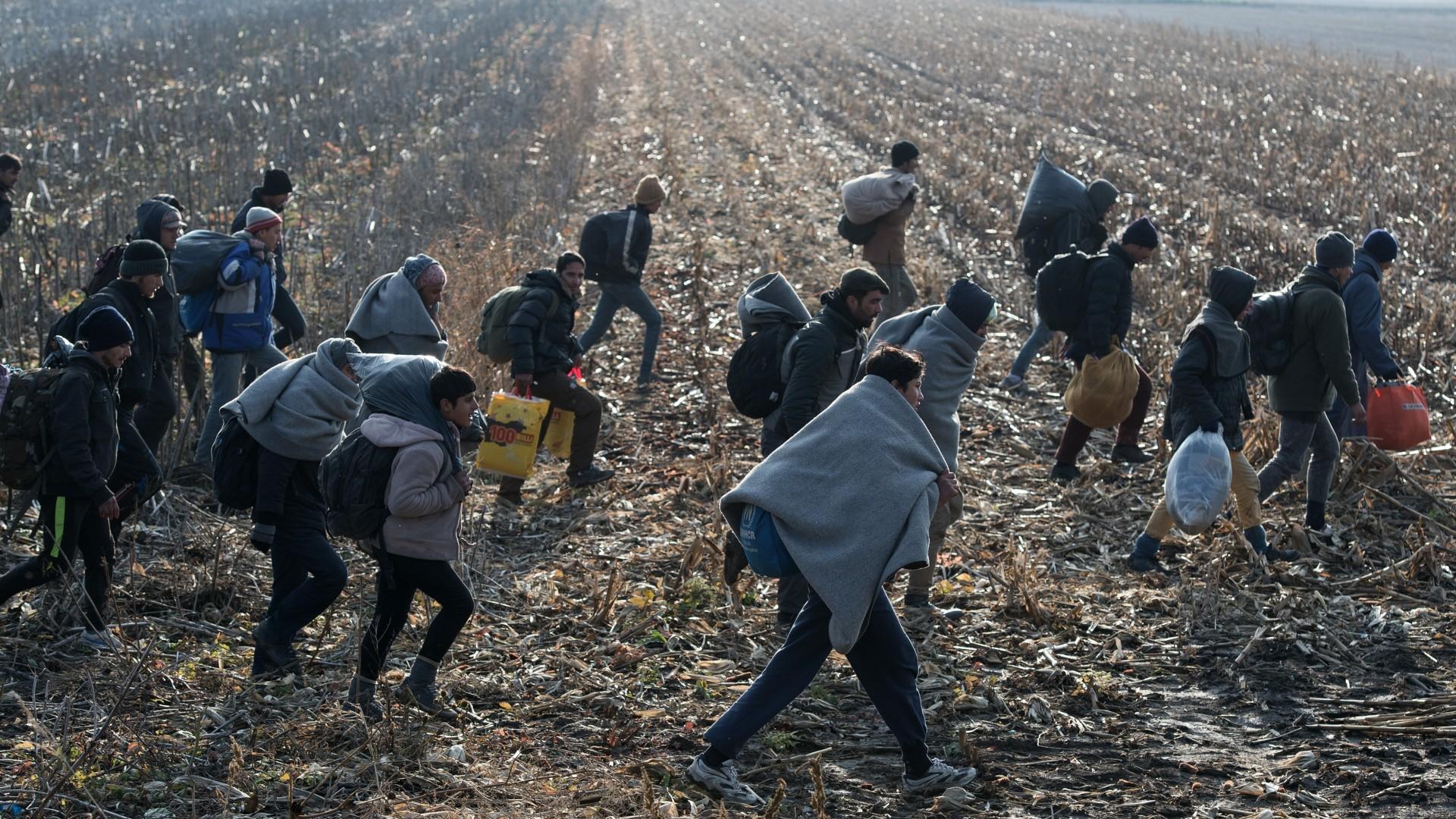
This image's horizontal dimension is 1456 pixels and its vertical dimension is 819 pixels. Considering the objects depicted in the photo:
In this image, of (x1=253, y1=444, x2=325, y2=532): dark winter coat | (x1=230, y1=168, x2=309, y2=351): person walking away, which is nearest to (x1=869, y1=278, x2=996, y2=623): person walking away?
(x1=253, y1=444, x2=325, y2=532): dark winter coat

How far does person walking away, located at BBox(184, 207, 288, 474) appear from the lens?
839 cm

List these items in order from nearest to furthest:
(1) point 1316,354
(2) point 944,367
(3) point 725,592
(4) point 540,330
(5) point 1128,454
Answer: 1. (2) point 944,367
2. (3) point 725,592
3. (1) point 1316,354
4. (4) point 540,330
5. (5) point 1128,454

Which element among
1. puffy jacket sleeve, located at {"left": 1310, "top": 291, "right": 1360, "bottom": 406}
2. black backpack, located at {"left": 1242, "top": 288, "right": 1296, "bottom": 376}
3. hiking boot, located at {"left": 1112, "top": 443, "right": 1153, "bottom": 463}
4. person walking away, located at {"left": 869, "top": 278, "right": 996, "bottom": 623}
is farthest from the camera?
hiking boot, located at {"left": 1112, "top": 443, "right": 1153, "bottom": 463}

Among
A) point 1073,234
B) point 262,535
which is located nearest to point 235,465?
point 262,535

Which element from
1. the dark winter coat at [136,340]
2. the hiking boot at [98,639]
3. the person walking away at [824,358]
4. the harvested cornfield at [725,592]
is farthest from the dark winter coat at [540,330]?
the hiking boot at [98,639]

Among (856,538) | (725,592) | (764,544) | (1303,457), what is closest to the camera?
(856,538)

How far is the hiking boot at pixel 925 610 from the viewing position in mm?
7312

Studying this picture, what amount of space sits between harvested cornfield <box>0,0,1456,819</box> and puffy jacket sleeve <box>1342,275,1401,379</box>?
845mm

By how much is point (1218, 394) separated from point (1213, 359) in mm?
238

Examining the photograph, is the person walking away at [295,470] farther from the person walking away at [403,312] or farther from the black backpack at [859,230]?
the black backpack at [859,230]

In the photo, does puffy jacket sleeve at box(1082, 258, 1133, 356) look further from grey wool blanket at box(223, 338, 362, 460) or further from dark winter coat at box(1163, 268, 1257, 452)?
grey wool blanket at box(223, 338, 362, 460)

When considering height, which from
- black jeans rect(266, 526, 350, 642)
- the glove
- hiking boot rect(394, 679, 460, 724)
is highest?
the glove

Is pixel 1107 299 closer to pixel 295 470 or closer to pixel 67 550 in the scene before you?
pixel 295 470

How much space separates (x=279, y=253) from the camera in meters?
9.41
